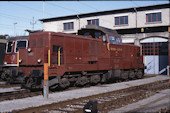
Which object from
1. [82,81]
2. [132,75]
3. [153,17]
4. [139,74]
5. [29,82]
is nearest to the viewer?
[29,82]

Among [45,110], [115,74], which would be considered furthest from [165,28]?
[45,110]

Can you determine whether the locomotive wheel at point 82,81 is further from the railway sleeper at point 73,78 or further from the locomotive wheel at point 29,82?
the locomotive wheel at point 29,82

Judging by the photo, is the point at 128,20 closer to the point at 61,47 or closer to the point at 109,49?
the point at 109,49

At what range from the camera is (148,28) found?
31297 mm

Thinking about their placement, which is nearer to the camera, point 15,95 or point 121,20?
point 15,95

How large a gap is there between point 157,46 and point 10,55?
20.8 m

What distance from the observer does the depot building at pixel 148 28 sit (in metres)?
→ 30.1

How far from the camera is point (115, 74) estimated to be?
17.6m

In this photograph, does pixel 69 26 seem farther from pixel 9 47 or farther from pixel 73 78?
pixel 73 78

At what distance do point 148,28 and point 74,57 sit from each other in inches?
802

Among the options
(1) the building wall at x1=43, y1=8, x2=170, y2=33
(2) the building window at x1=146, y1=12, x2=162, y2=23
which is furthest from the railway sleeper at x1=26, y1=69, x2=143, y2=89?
(2) the building window at x1=146, y1=12, x2=162, y2=23

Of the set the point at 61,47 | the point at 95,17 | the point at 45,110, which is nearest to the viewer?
the point at 45,110

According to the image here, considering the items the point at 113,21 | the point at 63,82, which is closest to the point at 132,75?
the point at 63,82

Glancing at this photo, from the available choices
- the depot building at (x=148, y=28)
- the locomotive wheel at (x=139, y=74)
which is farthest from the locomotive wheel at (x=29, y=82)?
the depot building at (x=148, y=28)
